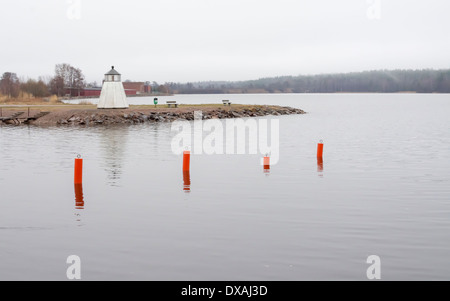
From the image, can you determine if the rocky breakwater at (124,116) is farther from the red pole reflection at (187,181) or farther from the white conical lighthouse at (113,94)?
the red pole reflection at (187,181)

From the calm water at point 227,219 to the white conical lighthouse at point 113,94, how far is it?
110ft

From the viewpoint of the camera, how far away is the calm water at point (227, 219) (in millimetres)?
12039

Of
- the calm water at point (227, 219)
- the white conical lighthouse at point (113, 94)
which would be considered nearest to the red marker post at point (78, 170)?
the calm water at point (227, 219)

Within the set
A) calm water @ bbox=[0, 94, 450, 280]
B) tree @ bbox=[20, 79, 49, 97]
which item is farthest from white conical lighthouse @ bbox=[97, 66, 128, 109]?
tree @ bbox=[20, 79, 49, 97]

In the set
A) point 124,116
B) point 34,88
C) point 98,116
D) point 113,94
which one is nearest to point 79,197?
point 98,116

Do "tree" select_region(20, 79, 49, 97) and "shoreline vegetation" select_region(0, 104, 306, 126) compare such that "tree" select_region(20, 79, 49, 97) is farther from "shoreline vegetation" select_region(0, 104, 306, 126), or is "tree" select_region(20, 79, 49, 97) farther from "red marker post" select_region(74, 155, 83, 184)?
"red marker post" select_region(74, 155, 83, 184)

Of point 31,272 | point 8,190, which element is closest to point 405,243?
point 31,272

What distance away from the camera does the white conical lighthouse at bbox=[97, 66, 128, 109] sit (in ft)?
217

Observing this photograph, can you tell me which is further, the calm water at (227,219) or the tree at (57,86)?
the tree at (57,86)

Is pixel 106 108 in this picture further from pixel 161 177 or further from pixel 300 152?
pixel 161 177

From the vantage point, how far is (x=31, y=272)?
1174cm

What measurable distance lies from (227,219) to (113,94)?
2149 inches

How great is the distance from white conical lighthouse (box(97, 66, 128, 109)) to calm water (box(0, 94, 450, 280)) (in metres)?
33.5
